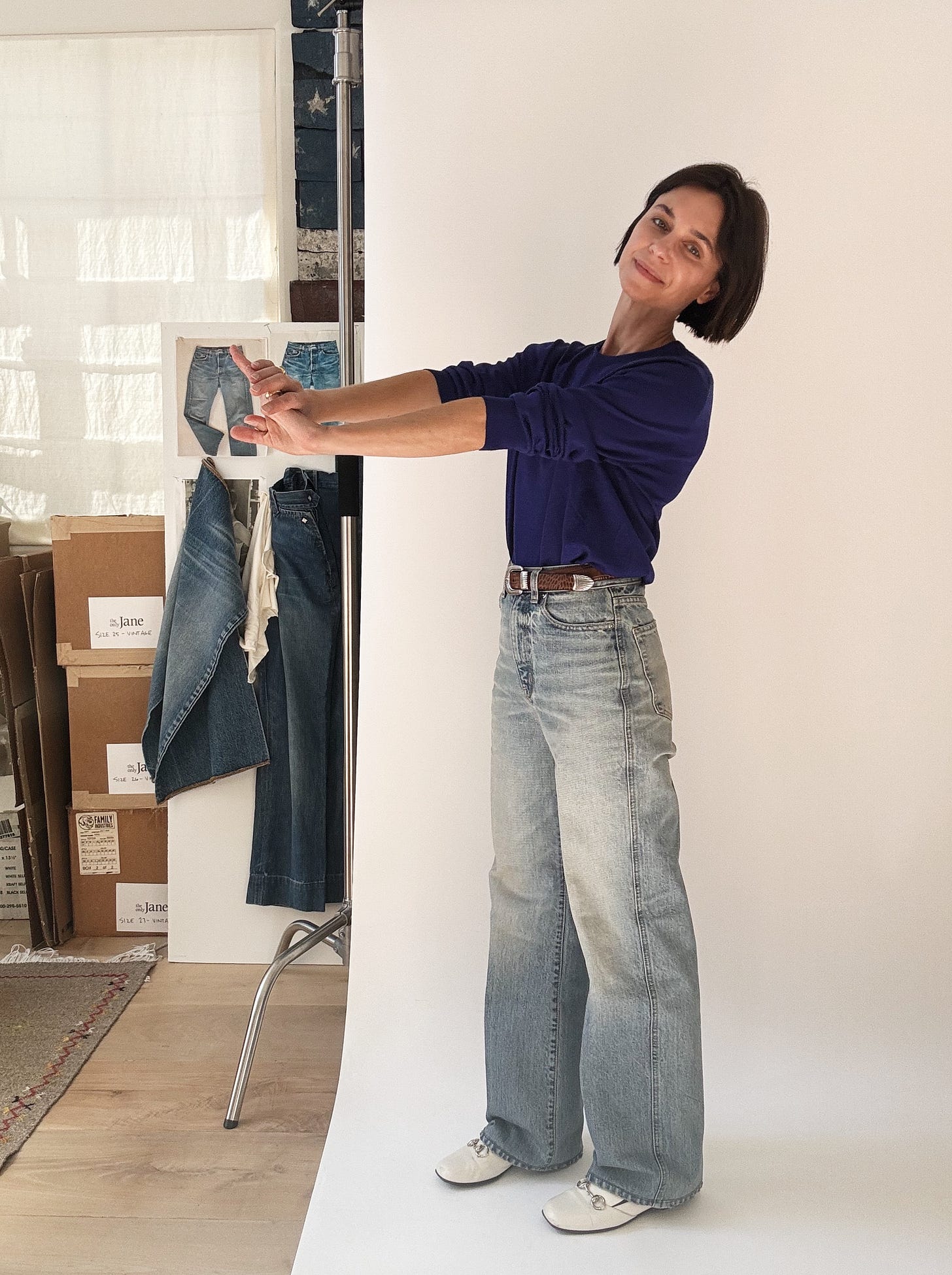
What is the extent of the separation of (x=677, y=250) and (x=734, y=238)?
0.25 feet

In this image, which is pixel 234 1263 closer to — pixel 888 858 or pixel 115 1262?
pixel 115 1262

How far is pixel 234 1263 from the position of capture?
156 centimetres

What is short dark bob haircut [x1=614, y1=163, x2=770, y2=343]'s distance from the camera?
150cm

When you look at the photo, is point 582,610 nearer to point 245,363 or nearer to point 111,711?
point 245,363

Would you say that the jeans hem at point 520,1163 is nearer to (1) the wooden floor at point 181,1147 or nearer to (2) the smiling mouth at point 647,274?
(1) the wooden floor at point 181,1147

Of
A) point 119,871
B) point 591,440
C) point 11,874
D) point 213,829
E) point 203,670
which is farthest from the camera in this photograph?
point 11,874

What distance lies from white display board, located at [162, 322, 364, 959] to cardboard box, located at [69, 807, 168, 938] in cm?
10

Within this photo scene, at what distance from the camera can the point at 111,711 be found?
263 centimetres

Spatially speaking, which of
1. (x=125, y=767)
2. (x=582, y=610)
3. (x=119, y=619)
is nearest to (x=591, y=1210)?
(x=582, y=610)

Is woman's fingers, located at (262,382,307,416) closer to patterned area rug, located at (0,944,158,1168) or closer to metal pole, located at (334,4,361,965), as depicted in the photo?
metal pole, located at (334,4,361,965)

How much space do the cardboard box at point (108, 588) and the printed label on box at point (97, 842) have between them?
0.36 meters

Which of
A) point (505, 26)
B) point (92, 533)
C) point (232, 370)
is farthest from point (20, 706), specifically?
point (505, 26)

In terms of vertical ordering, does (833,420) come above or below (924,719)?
above

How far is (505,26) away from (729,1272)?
201 centimetres
